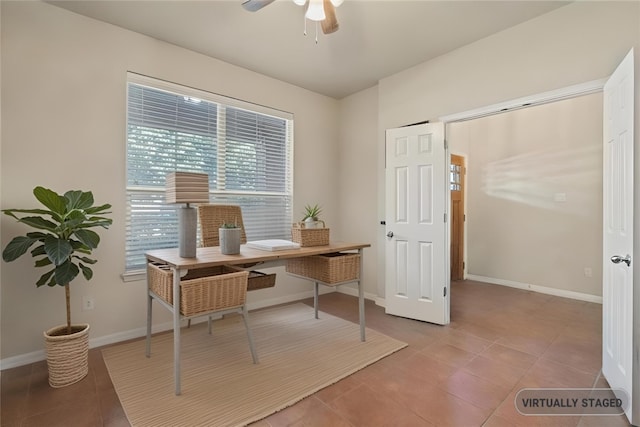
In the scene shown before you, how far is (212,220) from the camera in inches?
116

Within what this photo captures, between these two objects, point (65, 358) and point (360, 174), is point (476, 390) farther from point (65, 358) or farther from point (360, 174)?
point (360, 174)

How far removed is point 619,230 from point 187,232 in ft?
8.64

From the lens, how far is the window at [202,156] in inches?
110

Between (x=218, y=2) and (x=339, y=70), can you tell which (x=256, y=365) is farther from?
(x=339, y=70)

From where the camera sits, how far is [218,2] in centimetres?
231

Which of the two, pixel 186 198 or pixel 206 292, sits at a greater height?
pixel 186 198

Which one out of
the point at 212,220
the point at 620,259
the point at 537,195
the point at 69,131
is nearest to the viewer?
the point at 620,259

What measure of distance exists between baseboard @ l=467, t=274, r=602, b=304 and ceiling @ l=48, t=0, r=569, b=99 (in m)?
3.36

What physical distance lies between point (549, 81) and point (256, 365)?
313 centimetres

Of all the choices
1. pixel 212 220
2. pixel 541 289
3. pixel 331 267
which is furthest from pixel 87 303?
pixel 541 289

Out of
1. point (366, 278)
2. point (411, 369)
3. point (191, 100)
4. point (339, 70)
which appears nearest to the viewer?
point (411, 369)

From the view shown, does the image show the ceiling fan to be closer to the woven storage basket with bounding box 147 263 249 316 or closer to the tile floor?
the woven storage basket with bounding box 147 263 249 316

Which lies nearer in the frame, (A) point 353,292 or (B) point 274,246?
(B) point 274,246

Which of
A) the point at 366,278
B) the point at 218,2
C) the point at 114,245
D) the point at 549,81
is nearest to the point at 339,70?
the point at 218,2
